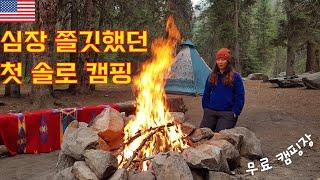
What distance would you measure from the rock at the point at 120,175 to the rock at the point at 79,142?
69 centimetres

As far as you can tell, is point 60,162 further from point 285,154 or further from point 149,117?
point 285,154

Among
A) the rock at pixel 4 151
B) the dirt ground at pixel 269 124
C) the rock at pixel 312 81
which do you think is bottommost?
the rock at pixel 4 151

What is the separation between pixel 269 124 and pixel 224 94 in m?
4.84

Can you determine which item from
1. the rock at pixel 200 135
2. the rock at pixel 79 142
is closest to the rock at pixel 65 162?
the rock at pixel 79 142

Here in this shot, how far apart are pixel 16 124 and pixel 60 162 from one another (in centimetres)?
284

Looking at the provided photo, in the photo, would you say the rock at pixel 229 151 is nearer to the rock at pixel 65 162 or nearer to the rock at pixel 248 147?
the rock at pixel 248 147

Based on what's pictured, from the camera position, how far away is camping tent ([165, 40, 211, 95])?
17.3 meters

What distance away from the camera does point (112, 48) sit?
546 inches

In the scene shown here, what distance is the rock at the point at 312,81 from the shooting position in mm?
19562

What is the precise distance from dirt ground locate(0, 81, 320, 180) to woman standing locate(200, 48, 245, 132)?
109cm

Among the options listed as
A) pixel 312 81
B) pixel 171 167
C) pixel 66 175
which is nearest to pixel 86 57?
pixel 312 81

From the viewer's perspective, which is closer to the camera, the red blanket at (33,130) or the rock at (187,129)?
the rock at (187,129)

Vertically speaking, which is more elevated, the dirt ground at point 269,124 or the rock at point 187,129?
the rock at point 187,129

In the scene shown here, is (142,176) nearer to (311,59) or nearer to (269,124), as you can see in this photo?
(269,124)
